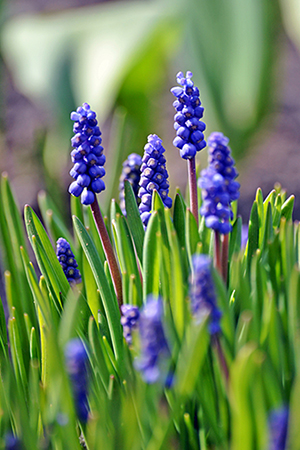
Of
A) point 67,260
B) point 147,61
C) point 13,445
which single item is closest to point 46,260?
point 67,260

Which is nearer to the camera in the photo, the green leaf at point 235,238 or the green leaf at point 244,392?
the green leaf at point 244,392

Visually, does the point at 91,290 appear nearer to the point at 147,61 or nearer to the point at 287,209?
the point at 287,209

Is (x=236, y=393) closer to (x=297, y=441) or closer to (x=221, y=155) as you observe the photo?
(x=297, y=441)

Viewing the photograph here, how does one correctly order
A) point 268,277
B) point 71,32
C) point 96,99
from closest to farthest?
point 268,277
point 96,99
point 71,32

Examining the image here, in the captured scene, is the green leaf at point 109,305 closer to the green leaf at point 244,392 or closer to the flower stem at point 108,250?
the flower stem at point 108,250

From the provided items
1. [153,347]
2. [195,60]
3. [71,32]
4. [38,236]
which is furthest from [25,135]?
[153,347]

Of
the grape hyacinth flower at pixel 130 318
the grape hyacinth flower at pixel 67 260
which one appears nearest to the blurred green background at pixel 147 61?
the grape hyacinth flower at pixel 67 260

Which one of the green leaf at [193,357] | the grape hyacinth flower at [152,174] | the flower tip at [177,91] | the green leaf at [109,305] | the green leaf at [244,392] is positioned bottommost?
the green leaf at [244,392]
